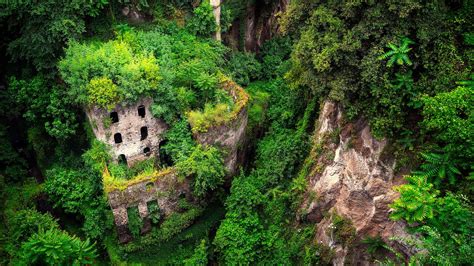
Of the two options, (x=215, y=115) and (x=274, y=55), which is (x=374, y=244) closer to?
(x=215, y=115)

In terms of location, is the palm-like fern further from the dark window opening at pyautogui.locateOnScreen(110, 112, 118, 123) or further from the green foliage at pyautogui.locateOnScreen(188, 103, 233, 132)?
the dark window opening at pyautogui.locateOnScreen(110, 112, 118, 123)

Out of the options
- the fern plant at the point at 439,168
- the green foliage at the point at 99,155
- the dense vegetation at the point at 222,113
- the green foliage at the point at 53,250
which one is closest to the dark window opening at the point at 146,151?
the dense vegetation at the point at 222,113

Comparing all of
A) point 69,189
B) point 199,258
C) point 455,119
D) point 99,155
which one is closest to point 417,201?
point 455,119

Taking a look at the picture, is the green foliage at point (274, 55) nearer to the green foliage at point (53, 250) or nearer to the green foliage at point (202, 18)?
the green foliage at point (202, 18)

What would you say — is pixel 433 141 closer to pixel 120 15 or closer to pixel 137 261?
pixel 137 261

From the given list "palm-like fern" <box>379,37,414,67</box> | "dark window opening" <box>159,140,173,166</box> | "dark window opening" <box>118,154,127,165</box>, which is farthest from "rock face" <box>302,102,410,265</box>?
"dark window opening" <box>118,154,127,165</box>

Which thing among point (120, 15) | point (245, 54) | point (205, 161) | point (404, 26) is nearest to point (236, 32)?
point (245, 54)
